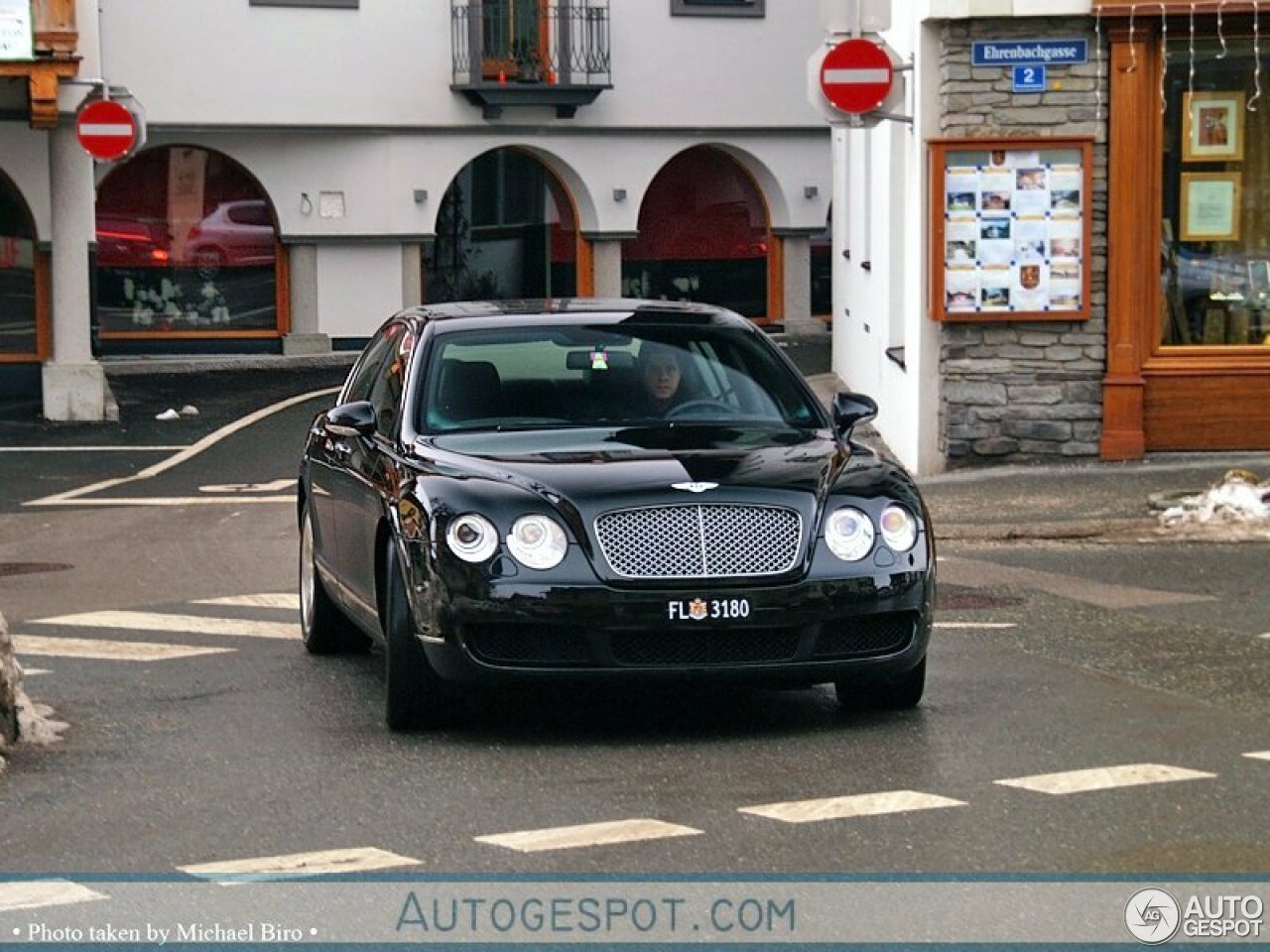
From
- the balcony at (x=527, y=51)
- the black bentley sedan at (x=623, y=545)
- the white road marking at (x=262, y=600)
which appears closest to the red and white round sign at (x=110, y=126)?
the balcony at (x=527, y=51)

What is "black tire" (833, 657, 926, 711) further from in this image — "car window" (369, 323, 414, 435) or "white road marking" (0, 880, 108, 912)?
"white road marking" (0, 880, 108, 912)

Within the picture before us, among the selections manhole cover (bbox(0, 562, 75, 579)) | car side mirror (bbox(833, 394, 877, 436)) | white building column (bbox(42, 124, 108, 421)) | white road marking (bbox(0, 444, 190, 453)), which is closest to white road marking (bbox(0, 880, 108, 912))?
car side mirror (bbox(833, 394, 877, 436))

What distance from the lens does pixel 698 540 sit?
894 cm

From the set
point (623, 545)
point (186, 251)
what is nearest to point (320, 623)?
point (623, 545)

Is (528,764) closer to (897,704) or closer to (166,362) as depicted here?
(897,704)

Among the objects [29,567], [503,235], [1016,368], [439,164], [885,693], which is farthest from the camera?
[503,235]

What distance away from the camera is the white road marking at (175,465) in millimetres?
19562

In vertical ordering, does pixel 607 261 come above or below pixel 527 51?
below

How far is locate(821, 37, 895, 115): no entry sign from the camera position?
1881 cm

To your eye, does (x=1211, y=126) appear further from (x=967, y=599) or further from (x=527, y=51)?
(x=527, y=51)

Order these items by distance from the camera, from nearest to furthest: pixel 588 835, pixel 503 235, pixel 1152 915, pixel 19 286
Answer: pixel 1152 915, pixel 588 835, pixel 19 286, pixel 503 235

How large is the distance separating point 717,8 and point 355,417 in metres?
28.4

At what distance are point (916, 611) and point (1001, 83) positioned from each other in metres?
9.82

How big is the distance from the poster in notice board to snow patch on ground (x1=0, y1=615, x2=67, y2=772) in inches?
393
